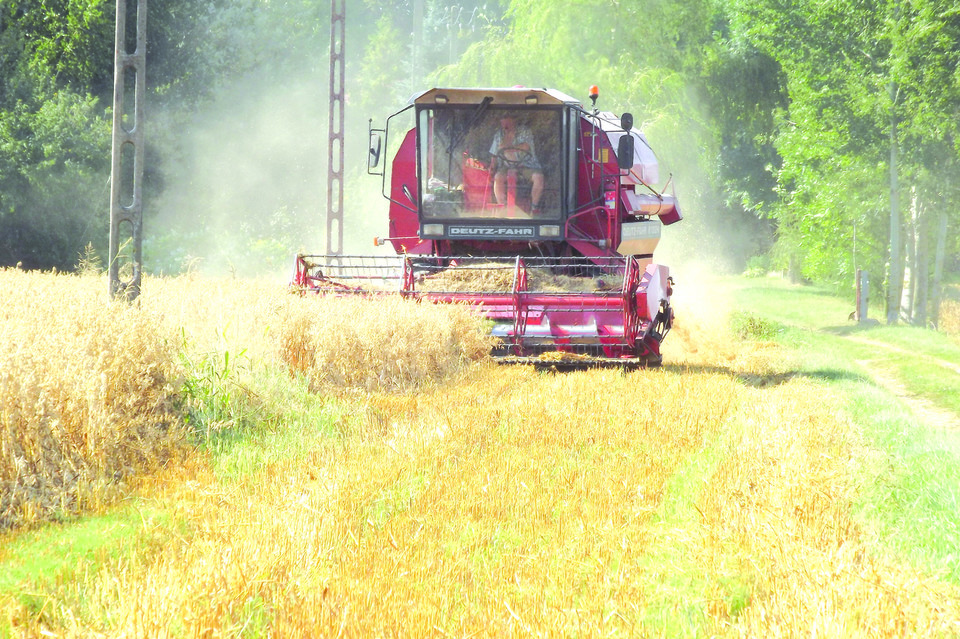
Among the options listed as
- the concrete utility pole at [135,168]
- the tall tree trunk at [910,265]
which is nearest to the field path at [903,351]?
the tall tree trunk at [910,265]

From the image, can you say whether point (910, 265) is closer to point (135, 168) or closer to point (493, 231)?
point (493, 231)

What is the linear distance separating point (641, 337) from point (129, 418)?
19.7 ft

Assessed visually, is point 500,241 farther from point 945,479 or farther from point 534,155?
Answer: point 945,479

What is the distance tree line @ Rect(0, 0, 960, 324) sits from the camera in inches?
939

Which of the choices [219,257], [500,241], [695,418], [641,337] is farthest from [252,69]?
[695,418]

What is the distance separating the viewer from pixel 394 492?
5.49 metres

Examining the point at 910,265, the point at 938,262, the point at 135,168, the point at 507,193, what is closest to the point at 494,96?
the point at 507,193

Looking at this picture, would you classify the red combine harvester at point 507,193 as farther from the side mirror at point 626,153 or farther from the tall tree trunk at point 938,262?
the tall tree trunk at point 938,262

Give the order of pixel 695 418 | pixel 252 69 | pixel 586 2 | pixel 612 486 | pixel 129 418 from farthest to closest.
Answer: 1. pixel 252 69
2. pixel 586 2
3. pixel 695 418
4. pixel 129 418
5. pixel 612 486

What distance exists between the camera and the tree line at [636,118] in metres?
23.8

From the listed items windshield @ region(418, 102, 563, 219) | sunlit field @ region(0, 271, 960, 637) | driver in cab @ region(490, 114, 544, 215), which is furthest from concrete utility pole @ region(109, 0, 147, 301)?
driver in cab @ region(490, 114, 544, 215)

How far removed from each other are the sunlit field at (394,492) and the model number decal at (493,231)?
13.3ft

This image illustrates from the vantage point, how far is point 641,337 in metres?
11.2

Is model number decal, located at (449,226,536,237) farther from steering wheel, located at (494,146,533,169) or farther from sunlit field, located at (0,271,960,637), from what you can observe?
sunlit field, located at (0,271,960,637)
